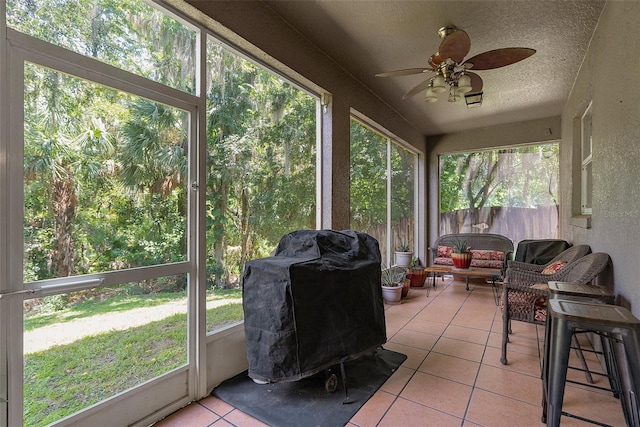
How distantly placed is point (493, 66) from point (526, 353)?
2.37 meters

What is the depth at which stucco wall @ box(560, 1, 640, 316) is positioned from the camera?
1.66 m

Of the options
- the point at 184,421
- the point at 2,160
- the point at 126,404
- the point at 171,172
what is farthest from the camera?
the point at 171,172

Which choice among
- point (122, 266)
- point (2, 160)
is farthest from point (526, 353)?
point (2, 160)

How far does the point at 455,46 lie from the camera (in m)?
2.13

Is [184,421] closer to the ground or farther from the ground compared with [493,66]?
closer to the ground

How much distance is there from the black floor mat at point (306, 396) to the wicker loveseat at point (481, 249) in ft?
10.5

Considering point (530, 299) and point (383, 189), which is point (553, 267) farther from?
point (383, 189)

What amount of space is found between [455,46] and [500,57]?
0.37 metres

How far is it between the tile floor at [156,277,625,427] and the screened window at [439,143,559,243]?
2.62 m

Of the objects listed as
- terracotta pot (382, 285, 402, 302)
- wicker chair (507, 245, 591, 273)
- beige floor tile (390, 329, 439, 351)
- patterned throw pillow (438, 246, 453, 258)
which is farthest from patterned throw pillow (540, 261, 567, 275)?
patterned throw pillow (438, 246, 453, 258)

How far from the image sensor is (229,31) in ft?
6.46

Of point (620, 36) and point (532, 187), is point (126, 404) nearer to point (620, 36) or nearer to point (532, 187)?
point (620, 36)

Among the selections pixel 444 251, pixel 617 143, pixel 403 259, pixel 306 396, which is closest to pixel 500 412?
pixel 306 396

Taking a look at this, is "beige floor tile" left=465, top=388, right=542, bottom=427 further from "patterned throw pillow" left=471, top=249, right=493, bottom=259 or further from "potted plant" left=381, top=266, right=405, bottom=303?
"patterned throw pillow" left=471, top=249, right=493, bottom=259
